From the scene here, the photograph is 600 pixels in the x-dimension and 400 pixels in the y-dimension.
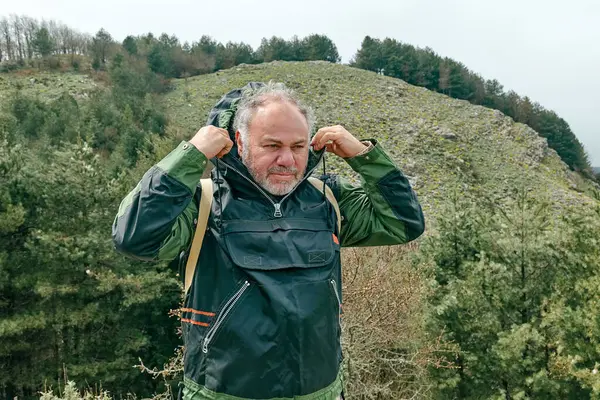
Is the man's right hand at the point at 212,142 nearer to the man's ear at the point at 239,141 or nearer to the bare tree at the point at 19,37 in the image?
the man's ear at the point at 239,141

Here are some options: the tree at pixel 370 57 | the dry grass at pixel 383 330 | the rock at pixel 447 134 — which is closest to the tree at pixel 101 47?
the tree at pixel 370 57

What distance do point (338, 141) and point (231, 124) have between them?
47 centimetres

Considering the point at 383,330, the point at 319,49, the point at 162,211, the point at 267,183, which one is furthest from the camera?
the point at 319,49

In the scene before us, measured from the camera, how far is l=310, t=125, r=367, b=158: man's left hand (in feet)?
6.69

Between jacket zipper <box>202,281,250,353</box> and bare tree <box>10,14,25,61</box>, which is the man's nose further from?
bare tree <box>10,14,25,61</box>

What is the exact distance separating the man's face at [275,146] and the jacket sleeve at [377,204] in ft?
1.08

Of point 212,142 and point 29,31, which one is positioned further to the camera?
point 29,31

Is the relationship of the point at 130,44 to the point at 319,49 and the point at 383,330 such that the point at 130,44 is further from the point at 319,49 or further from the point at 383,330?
the point at 383,330

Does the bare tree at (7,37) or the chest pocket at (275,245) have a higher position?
the bare tree at (7,37)

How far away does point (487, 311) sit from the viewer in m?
11.4

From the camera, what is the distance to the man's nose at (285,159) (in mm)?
1858

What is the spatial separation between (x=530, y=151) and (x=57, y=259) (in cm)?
3571

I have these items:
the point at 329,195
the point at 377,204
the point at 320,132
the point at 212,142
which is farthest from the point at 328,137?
the point at 212,142

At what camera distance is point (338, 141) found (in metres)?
2.04
